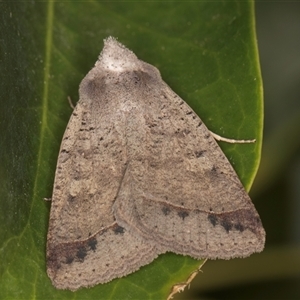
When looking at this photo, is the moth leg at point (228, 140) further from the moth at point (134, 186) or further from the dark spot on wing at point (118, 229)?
the dark spot on wing at point (118, 229)

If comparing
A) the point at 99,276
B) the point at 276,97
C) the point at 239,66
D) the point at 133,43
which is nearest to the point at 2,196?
the point at 99,276

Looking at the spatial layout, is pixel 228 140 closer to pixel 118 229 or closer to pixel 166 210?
pixel 166 210

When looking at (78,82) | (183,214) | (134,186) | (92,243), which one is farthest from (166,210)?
(78,82)

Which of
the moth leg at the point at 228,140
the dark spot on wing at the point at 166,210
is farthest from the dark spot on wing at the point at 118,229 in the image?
the moth leg at the point at 228,140

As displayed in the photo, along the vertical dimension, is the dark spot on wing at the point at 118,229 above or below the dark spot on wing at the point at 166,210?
below

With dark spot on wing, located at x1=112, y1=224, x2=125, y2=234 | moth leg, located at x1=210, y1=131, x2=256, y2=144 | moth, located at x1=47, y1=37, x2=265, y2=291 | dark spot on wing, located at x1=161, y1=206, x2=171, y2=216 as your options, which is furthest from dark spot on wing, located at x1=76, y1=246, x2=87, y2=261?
moth leg, located at x1=210, y1=131, x2=256, y2=144

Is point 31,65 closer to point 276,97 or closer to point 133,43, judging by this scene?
point 133,43

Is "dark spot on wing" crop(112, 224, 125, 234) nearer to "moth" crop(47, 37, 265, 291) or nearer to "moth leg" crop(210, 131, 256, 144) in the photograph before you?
"moth" crop(47, 37, 265, 291)

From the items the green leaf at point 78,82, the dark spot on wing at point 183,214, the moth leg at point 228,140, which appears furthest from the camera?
the dark spot on wing at point 183,214

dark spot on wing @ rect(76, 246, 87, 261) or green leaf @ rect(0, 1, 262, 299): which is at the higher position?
green leaf @ rect(0, 1, 262, 299)
